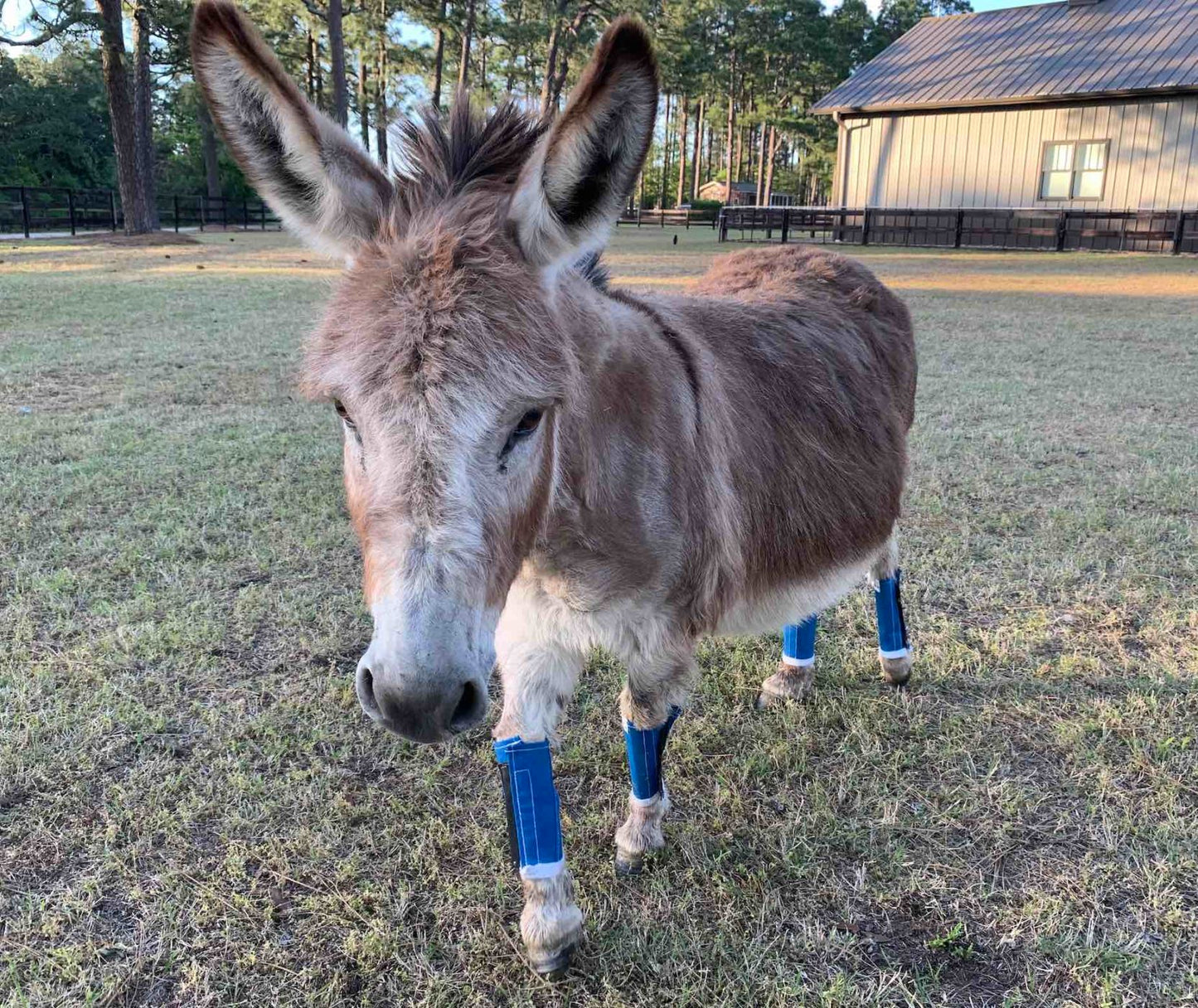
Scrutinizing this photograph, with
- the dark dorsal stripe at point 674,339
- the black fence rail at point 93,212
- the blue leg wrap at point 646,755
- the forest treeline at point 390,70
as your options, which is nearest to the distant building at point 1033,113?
the forest treeline at point 390,70

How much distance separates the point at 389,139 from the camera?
6.50 feet

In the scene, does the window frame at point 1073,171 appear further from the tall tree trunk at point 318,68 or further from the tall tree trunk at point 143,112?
the tall tree trunk at point 318,68

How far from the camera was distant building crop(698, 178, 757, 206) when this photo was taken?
5756cm

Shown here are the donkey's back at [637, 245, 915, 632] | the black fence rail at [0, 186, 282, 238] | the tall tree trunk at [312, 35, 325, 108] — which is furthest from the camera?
the tall tree trunk at [312, 35, 325, 108]

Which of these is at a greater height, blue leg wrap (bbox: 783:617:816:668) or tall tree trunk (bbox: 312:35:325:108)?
tall tree trunk (bbox: 312:35:325:108)

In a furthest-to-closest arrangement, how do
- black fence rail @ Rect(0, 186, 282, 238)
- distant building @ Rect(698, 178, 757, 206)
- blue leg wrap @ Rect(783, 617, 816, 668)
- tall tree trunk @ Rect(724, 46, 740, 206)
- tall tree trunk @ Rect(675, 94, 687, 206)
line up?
1. distant building @ Rect(698, 178, 757, 206)
2. tall tree trunk @ Rect(675, 94, 687, 206)
3. tall tree trunk @ Rect(724, 46, 740, 206)
4. black fence rail @ Rect(0, 186, 282, 238)
5. blue leg wrap @ Rect(783, 617, 816, 668)

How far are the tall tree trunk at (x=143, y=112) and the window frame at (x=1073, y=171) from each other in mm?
24778

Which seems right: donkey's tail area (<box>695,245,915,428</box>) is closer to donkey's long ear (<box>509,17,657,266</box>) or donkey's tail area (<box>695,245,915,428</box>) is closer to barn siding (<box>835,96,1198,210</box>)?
donkey's long ear (<box>509,17,657,266</box>)

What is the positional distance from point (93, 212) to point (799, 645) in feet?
119

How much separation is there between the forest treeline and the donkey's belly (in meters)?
1.56

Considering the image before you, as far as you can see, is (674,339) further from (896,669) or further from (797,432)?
(896,669)

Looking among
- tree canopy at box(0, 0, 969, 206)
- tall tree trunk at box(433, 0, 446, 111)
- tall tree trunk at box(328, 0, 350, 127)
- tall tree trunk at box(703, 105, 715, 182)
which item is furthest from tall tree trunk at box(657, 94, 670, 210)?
tall tree trunk at box(328, 0, 350, 127)

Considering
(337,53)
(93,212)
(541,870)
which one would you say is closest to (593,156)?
(541,870)

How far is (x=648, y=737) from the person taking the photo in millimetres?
2297
